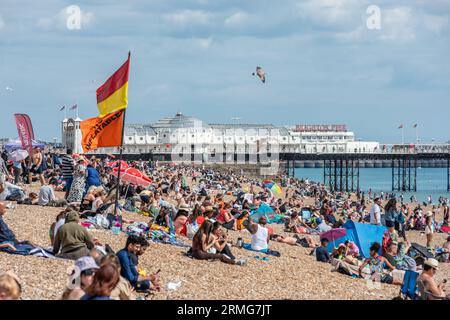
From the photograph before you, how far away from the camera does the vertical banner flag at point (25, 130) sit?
62.7 ft

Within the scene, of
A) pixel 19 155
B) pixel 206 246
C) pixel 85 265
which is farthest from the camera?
pixel 19 155

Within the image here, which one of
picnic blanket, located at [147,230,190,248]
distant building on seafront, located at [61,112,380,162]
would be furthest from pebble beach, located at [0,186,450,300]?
distant building on seafront, located at [61,112,380,162]

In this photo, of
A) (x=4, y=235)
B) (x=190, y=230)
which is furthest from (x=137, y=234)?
(x=4, y=235)

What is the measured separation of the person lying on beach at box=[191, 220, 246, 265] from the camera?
11875 mm

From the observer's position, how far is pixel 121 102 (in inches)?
532

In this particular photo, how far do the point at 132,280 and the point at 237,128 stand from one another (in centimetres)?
11620

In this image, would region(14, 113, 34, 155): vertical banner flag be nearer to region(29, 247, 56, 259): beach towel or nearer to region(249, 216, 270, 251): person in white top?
region(249, 216, 270, 251): person in white top

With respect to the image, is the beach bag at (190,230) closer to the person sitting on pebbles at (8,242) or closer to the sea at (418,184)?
the person sitting on pebbles at (8,242)

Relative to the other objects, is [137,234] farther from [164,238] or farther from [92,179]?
[92,179]

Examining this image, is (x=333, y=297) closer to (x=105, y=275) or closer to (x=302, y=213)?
(x=105, y=275)

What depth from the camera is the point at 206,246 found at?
472 inches

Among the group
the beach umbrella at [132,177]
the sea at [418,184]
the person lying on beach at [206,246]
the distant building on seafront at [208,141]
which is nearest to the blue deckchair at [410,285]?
the person lying on beach at [206,246]

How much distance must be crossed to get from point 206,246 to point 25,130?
27.8ft

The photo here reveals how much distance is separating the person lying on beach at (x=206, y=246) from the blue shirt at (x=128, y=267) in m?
2.67
